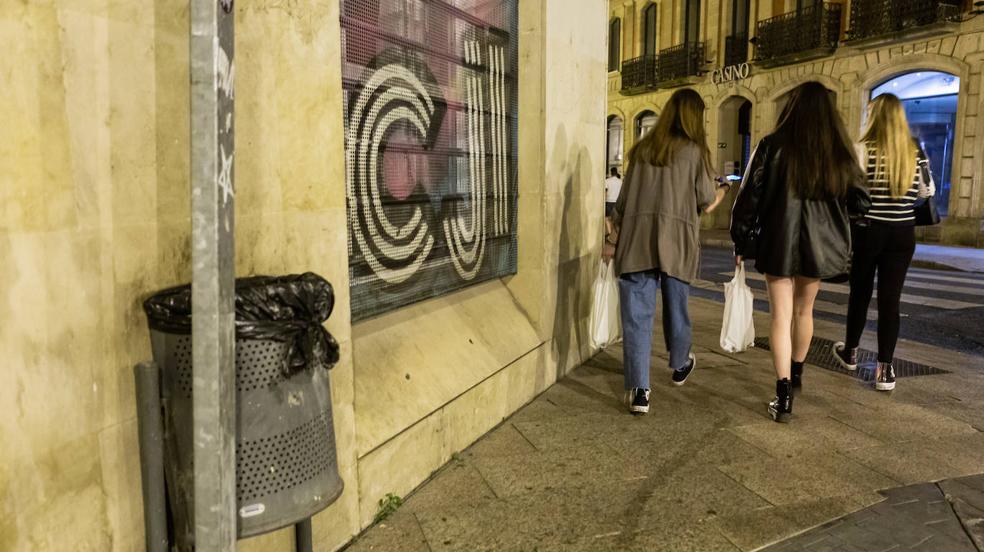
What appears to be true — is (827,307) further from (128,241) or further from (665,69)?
(665,69)

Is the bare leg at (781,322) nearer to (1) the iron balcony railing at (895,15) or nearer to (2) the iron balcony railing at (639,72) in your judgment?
(1) the iron balcony railing at (895,15)

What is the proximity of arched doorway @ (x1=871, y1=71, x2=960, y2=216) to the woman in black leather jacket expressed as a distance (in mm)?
16978

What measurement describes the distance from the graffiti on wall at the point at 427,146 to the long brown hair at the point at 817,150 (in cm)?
177

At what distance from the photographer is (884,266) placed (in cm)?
492

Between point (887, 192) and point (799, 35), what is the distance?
61.9ft

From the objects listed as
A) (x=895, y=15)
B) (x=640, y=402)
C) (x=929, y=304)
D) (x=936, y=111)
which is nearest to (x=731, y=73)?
(x=895, y=15)

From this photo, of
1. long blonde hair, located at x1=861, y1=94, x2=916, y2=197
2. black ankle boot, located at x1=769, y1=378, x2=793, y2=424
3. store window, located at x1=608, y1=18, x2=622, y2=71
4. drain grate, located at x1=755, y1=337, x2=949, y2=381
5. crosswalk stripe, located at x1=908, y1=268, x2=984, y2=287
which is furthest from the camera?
store window, located at x1=608, y1=18, x2=622, y2=71

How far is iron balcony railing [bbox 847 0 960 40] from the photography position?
17178mm

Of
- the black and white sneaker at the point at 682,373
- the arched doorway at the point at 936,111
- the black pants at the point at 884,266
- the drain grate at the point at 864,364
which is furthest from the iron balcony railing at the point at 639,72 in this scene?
the black and white sneaker at the point at 682,373

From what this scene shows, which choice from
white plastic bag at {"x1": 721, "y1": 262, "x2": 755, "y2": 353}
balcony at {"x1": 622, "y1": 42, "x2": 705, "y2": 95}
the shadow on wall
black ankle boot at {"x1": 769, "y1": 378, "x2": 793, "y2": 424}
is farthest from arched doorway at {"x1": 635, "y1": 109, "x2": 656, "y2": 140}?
black ankle boot at {"x1": 769, "y1": 378, "x2": 793, "y2": 424}

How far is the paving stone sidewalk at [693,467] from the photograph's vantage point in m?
2.99

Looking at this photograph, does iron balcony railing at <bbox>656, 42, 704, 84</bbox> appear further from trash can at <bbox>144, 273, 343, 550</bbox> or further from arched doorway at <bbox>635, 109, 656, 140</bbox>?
trash can at <bbox>144, 273, 343, 550</bbox>

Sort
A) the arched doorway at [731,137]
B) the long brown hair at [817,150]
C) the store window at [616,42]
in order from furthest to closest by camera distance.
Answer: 1. the store window at [616,42]
2. the arched doorway at [731,137]
3. the long brown hair at [817,150]

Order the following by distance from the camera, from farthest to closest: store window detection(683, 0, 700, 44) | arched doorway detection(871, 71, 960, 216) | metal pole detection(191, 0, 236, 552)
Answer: store window detection(683, 0, 700, 44), arched doorway detection(871, 71, 960, 216), metal pole detection(191, 0, 236, 552)
